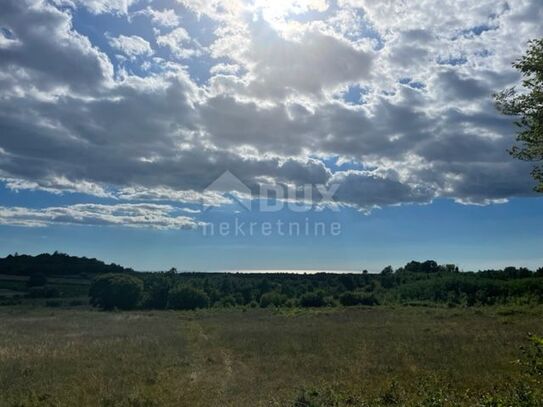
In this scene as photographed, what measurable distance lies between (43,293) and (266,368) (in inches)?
3565

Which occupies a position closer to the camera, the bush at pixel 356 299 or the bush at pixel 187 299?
the bush at pixel 356 299

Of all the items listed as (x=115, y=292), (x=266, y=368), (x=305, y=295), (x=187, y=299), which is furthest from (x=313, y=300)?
(x=266, y=368)

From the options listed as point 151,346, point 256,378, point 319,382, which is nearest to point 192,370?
point 256,378

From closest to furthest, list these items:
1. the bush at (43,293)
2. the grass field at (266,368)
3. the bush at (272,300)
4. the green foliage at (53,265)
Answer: the grass field at (266,368), the bush at (272,300), the bush at (43,293), the green foliage at (53,265)

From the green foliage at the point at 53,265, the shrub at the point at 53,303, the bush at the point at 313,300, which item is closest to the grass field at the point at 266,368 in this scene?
the bush at the point at 313,300

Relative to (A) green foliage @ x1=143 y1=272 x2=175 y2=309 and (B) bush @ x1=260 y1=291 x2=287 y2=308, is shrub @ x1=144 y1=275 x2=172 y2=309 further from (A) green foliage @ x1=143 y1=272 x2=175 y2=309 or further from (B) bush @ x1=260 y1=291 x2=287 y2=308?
(B) bush @ x1=260 y1=291 x2=287 y2=308

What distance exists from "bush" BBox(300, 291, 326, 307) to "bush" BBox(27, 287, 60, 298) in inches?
1961

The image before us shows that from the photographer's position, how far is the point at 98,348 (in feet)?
84.6

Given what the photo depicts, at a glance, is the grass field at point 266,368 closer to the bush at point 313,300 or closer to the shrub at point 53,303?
the bush at point 313,300

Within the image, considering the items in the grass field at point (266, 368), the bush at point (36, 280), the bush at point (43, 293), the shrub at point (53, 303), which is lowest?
the shrub at point (53, 303)

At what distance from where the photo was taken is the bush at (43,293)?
9538 cm

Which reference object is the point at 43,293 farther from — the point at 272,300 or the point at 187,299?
the point at 272,300

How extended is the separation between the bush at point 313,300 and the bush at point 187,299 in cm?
1716

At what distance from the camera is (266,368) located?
18844 mm
